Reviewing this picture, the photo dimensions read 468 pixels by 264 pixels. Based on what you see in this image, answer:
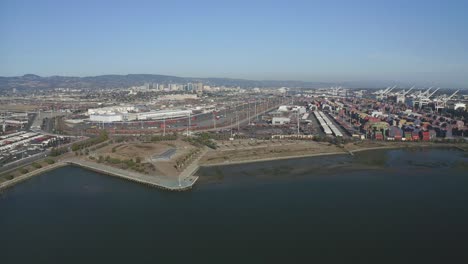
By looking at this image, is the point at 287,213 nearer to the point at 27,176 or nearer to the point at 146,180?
the point at 146,180

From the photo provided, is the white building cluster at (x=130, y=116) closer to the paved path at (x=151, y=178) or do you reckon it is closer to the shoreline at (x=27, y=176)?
the shoreline at (x=27, y=176)

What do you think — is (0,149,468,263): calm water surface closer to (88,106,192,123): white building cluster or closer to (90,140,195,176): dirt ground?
(90,140,195,176): dirt ground

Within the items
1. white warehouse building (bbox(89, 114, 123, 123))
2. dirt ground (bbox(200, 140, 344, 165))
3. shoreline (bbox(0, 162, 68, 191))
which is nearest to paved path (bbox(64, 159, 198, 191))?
shoreline (bbox(0, 162, 68, 191))

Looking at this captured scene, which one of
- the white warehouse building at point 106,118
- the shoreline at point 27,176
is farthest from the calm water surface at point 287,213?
the white warehouse building at point 106,118

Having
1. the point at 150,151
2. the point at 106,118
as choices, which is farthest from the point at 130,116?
the point at 150,151

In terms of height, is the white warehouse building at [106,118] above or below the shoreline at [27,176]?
above

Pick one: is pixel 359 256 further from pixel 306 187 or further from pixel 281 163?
pixel 281 163

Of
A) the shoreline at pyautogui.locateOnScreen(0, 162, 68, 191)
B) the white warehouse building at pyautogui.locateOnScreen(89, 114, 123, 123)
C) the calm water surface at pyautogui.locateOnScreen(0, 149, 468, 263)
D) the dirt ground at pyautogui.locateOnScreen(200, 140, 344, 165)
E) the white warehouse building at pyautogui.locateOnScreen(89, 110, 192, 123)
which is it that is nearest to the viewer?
the calm water surface at pyautogui.locateOnScreen(0, 149, 468, 263)

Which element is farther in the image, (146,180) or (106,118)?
(106,118)

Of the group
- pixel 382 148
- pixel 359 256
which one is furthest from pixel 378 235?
pixel 382 148

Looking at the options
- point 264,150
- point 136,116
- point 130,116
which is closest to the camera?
point 264,150

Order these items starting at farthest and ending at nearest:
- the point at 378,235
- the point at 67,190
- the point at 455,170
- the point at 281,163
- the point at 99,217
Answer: the point at 281,163, the point at 455,170, the point at 67,190, the point at 99,217, the point at 378,235
